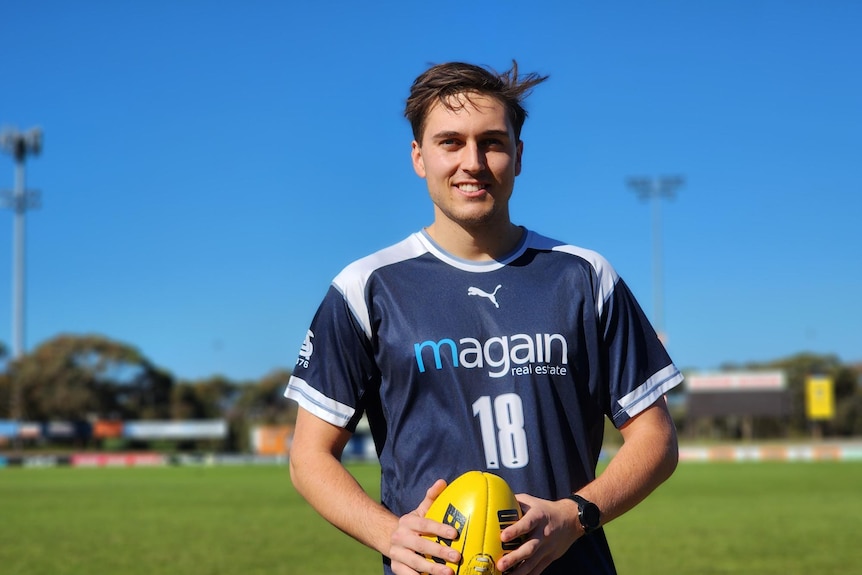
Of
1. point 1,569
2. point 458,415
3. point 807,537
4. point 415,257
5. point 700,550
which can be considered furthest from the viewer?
point 807,537

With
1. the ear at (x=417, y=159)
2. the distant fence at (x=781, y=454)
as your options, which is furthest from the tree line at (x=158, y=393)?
the ear at (x=417, y=159)

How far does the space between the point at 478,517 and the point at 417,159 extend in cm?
102

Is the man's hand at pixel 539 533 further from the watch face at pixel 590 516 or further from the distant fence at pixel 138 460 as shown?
the distant fence at pixel 138 460

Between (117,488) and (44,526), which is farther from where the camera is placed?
(117,488)

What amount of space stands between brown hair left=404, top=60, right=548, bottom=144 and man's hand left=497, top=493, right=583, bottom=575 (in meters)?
0.96

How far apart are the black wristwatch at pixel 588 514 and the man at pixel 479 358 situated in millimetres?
64

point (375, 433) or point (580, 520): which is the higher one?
point (375, 433)

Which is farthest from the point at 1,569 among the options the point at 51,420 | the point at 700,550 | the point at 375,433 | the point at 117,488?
the point at 51,420

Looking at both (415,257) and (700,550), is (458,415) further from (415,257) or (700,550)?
(700,550)

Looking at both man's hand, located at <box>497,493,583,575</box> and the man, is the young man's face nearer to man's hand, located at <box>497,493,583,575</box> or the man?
the man

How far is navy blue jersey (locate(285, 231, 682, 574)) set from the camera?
250cm

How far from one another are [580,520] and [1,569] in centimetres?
1055

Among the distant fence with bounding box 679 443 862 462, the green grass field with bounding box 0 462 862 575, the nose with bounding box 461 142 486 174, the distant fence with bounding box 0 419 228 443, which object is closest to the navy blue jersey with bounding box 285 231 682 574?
the nose with bounding box 461 142 486 174

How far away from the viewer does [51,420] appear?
73625 millimetres
